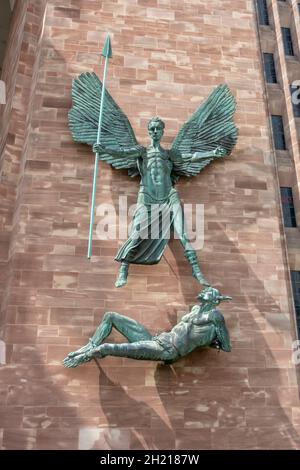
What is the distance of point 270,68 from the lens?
55.3 ft

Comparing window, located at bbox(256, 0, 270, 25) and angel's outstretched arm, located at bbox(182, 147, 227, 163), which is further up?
window, located at bbox(256, 0, 270, 25)

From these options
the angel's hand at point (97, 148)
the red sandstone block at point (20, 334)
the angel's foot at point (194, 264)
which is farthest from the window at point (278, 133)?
the red sandstone block at point (20, 334)

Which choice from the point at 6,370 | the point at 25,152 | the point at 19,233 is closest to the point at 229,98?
the point at 25,152

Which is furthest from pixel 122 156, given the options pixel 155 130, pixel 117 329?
pixel 117 329

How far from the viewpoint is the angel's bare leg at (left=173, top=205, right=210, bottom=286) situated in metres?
11.3

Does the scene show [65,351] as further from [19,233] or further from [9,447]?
[19,233]

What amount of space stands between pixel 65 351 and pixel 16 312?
1337 millimetres

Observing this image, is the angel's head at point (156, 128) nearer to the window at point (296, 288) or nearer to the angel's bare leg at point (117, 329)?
the angel's bare leg at point (117, 329)

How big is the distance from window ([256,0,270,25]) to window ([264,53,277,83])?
1.37m

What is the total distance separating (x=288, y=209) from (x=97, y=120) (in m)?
5.86

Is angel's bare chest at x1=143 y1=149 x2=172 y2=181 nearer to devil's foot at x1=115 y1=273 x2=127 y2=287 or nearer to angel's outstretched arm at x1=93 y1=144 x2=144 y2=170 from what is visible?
angel's outstretched arm at x1=93 y1=144 x2=144 y2=170

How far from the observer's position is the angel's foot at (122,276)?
1113 centimetres

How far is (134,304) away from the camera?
37.9 ft

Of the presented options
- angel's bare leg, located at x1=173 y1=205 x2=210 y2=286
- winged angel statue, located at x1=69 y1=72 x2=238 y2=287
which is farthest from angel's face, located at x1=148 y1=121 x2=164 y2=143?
angel's bare leg, located at x1=173 y1=205 x2=210 y2=286
